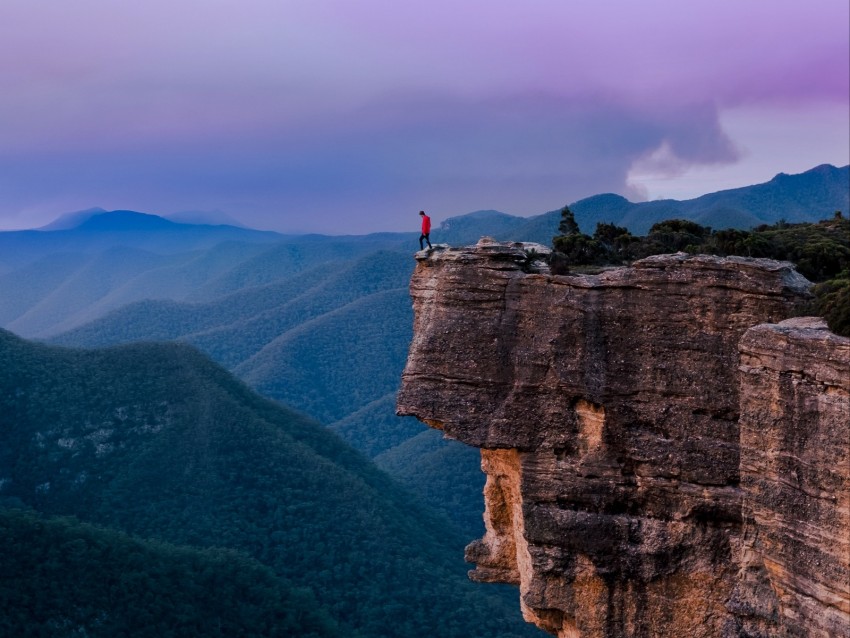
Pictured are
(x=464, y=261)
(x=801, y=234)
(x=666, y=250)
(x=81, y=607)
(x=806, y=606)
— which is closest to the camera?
(x=806, y=606)

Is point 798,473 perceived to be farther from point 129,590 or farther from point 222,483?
point 222,483

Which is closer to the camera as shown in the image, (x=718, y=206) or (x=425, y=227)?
(x=425, y=227)

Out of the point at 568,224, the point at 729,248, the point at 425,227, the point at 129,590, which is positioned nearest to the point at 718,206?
the point at 568,224

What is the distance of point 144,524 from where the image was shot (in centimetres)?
7575

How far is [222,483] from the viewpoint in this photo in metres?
83.9

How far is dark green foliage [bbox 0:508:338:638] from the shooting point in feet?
168

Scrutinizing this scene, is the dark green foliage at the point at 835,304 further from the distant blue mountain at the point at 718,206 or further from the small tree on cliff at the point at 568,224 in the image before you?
the distant blue mountain at the point at 718,206

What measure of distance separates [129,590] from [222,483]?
29008 mm

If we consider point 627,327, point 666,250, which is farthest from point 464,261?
point 666,250

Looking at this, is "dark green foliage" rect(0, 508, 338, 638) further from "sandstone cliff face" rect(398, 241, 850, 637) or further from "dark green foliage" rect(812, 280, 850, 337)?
"dark green foliage" rect(812, 280, 850, 337)

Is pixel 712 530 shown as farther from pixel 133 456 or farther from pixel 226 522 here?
pixel 133 456

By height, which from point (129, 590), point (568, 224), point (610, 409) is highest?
point (568, 224)

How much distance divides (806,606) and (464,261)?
9.47m

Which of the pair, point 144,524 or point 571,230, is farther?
point 144,524
